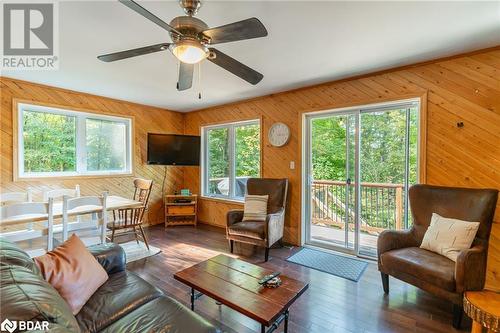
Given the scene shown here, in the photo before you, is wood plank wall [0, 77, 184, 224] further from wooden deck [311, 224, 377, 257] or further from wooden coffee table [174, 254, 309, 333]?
wooden deck [311, 224, 377, 257]

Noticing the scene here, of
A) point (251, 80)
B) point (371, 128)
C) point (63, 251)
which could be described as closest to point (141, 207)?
point (63, 251)

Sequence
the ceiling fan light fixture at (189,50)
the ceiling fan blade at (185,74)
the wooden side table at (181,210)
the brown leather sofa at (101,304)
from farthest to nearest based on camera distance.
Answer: the wooden side table at (181,210)
the ceiling fan blade at (185,74)
the ceiling fan light fixture at (189,50)
the brown leather sofa at (101,304)

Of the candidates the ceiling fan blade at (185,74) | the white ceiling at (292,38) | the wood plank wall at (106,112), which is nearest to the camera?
the white ceiling at (292,38)

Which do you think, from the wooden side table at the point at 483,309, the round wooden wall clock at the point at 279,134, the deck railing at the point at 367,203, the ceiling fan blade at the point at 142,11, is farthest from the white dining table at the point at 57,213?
the wooden side table at the point at 483,309

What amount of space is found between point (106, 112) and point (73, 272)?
355 centimetres

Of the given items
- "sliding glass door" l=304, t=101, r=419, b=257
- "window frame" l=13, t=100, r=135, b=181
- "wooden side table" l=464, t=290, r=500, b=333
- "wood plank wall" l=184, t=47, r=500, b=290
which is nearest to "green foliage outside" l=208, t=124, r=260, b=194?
"sliding glass door" l=304, t=101, r=419, b=257

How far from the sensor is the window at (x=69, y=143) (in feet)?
11.8

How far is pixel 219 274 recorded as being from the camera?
2010 mm

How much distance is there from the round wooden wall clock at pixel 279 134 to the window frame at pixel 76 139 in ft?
9.03

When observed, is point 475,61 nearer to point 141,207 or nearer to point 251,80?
point 251,80

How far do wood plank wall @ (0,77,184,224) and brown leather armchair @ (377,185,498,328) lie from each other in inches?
171

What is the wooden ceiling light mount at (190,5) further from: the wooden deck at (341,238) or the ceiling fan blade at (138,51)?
the wooden deck at (341,238)

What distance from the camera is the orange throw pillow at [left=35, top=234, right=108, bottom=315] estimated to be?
1462mm

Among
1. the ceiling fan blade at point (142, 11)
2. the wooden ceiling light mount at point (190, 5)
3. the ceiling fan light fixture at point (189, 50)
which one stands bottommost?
the ceiling fan light fixture at point (189, 50)
